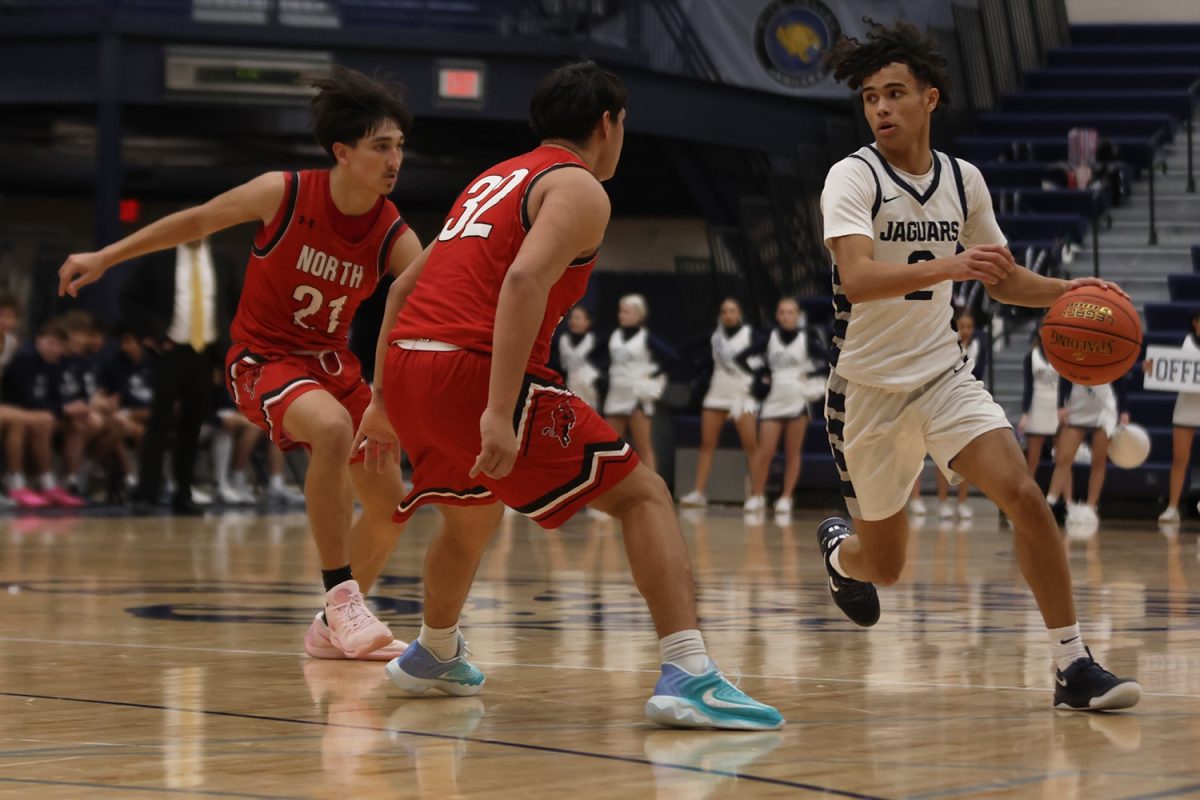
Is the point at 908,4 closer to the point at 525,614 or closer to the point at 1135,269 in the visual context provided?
the point at 1135,269

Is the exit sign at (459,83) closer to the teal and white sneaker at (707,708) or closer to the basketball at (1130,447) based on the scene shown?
the basketball at (1130,447)

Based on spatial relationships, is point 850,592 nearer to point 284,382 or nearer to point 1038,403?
point 284,382

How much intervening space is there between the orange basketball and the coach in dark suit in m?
9.10

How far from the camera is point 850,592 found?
568cm

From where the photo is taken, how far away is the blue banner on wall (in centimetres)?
2042

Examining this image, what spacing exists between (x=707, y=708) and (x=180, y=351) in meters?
10.3

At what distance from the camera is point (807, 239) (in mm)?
19531

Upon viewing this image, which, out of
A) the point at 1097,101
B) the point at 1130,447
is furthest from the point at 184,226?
the point at 1097,101

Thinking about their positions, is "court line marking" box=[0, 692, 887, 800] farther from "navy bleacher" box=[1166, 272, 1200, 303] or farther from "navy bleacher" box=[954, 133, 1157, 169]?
"navy bleacher" box=[954, 133, 1157, 169]

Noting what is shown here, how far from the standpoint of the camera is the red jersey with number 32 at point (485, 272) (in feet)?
14.1

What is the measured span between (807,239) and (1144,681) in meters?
14.8

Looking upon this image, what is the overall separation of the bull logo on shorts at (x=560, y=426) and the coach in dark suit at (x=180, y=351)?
30.5 feet

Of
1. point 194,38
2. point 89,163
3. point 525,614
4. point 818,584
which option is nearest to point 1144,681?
point 525,614

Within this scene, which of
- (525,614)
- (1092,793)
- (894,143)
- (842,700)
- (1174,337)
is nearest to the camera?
(1092,793)
